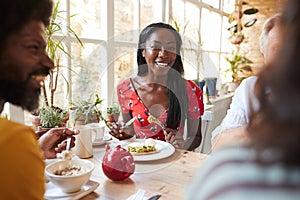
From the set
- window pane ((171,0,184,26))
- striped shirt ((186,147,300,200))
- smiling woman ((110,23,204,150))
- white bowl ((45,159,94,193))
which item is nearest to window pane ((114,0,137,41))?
window pane ((171,0,184,26))

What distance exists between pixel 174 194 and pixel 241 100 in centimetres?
60

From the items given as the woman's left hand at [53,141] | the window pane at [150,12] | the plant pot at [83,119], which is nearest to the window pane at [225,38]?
the window pane at [150,12]

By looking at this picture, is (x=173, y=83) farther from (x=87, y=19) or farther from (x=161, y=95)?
(x=87, y=19)

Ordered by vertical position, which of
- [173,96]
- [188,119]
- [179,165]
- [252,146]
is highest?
[252,146]

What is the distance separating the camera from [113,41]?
1.58m

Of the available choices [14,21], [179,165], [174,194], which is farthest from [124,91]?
[14,21]

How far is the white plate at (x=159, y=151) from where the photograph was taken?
1123 mm

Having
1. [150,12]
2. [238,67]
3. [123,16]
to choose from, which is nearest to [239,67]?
[238,67]

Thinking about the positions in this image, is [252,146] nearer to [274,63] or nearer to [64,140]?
[274,63]

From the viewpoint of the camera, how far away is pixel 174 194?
889 mm

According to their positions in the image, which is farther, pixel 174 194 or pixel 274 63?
pixel 174 194

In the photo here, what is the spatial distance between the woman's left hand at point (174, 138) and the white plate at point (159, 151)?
2.3 inches

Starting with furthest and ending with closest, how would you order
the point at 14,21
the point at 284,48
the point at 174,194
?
the point at 174,194
the point at 14,21
the point at 284,48

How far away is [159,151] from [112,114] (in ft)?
0.98
